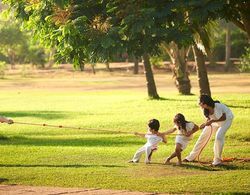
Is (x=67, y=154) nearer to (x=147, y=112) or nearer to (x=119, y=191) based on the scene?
(x=119, y=191)

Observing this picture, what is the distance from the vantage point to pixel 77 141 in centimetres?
1955

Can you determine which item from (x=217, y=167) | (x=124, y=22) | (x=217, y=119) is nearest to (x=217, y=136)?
(x=217, y=119)

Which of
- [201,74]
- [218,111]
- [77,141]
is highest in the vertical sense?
[218,111]

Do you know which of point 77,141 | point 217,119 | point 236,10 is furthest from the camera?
point 77,141

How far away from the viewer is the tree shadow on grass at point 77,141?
1862 cm

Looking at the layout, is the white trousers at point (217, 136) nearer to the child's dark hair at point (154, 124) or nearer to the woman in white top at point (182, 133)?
the woman in white top at point (182, 133)

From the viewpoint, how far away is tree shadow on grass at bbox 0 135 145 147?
1862 cm

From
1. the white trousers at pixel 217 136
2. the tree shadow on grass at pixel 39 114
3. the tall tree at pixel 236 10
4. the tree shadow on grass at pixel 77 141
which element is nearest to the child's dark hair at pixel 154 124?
the white trousers at pixel 217 136

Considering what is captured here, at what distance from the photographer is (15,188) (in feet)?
36.1

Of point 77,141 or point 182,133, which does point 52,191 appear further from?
point 77,141

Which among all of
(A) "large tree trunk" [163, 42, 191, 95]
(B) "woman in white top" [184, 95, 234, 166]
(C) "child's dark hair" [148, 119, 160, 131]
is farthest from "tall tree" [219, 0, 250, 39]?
(A) "large tree trunk" [163, 42, 191, 95]

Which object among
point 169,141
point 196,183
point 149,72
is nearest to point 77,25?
point 196,183

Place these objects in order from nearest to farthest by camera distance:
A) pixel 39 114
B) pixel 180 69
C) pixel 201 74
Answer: pixel 39 114 → pixel 201 74 → pixel 180 69

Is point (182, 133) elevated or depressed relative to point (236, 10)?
depressed
